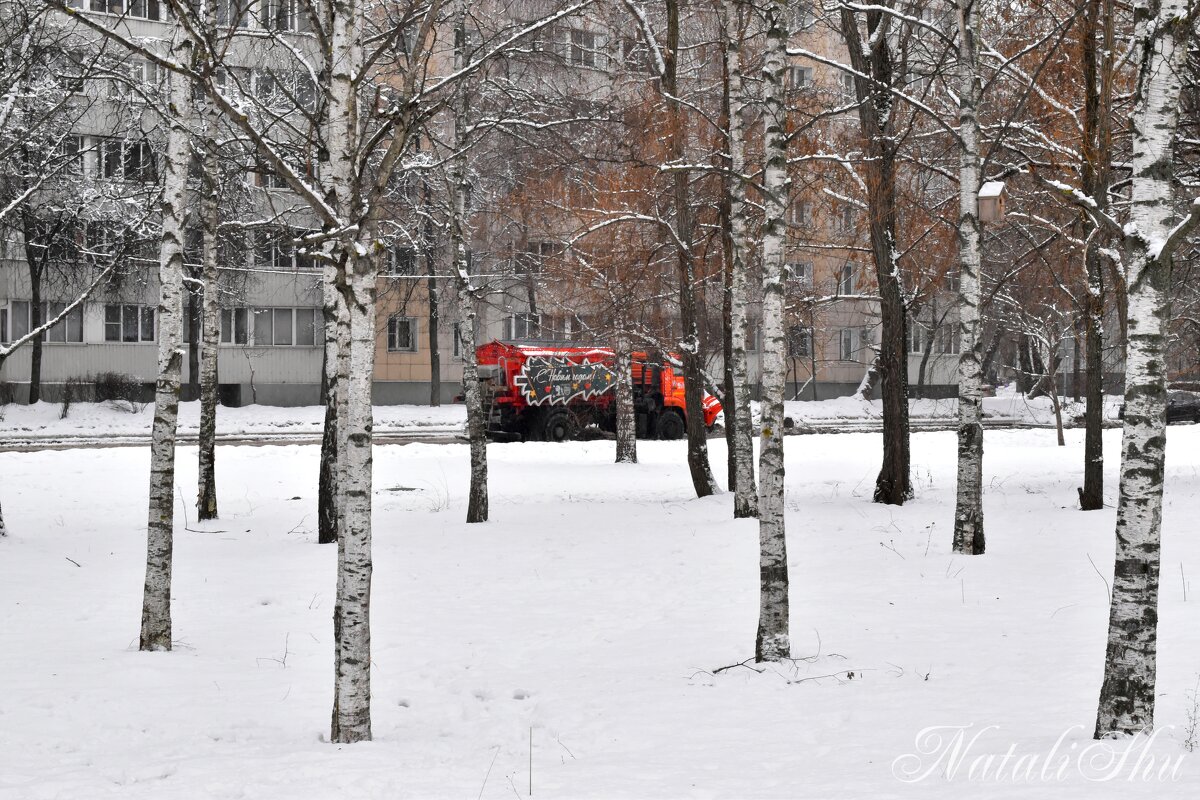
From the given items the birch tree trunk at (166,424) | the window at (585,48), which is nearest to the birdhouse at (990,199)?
the birch tree trunk at (166,424)

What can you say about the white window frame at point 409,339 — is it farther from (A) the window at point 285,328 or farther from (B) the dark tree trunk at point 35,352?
(B) the dark tree trunk at point 35,352

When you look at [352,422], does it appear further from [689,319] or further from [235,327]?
[235,327]

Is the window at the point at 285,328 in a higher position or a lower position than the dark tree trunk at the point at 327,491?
higher

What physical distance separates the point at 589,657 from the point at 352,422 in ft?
10.7

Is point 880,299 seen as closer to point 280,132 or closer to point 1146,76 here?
point 1146,76

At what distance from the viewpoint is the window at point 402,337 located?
1783 inches

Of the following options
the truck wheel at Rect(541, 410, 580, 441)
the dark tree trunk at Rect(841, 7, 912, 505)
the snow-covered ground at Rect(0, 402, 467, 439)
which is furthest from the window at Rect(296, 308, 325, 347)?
the dark tree trunk at Rect(841, 7, 912, 505)

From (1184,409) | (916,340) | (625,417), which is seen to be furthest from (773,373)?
(916,340)

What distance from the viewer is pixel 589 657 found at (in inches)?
354

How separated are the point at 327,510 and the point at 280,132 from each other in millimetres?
11405

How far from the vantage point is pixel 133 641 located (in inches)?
368

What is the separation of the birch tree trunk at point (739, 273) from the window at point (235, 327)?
101 ft

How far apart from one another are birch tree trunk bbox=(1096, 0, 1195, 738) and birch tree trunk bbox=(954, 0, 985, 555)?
587cm

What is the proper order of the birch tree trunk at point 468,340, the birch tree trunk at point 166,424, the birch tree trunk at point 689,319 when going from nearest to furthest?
the birch tree trunk at point 166,424
the birch tree trunk at point 468,340
the birch tree trunk at point 689,319
